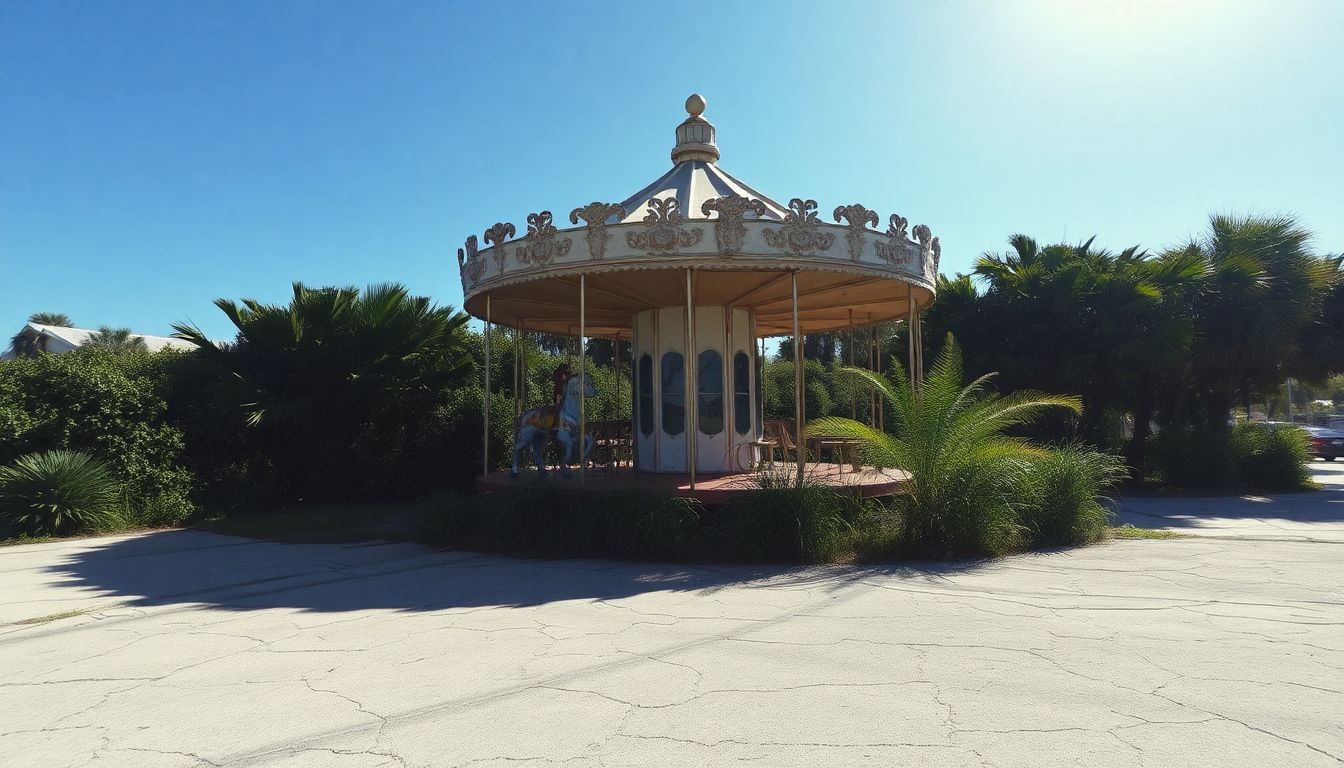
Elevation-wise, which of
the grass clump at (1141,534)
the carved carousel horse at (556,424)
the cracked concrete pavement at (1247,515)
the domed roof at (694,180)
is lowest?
the cracked concrete pavement at (1247,515)

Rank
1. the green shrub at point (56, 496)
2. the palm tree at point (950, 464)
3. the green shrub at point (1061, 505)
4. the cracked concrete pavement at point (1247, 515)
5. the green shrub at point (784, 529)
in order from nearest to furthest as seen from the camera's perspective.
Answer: the green shrub at point (784, 529), the palm tree at point (950, 464), the green shrub at point (1061, 505), the cracked concrete pavement at point (1247, 515), the green shrub at point (56, 496)

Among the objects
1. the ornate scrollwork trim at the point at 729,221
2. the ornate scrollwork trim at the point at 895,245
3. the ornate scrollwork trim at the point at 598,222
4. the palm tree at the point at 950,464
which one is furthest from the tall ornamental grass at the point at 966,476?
the ornate scrollwork trim at the point at 598,222

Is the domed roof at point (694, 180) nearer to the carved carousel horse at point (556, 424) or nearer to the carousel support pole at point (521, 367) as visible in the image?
the carved carousel horse at point (556, 424)

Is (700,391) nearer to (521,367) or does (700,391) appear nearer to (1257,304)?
(521,367)

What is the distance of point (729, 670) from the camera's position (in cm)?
488

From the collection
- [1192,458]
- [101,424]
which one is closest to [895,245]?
[1192,458]

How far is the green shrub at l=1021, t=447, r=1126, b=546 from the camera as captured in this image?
9703mm

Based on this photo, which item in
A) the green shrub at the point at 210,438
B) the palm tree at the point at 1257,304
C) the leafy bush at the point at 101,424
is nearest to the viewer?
the leafy bush at the point at 101,424

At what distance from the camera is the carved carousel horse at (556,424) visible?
39.4ft

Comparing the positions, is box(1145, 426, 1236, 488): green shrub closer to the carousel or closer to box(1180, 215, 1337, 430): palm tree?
box(1180, 215, 1337, 430): palm tree

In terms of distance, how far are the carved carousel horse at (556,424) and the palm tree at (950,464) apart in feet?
13.0

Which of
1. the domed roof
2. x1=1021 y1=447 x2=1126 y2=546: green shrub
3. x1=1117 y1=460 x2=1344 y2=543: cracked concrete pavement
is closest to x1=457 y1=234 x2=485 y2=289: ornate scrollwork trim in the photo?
the domed roof

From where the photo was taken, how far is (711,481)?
11.0 metres

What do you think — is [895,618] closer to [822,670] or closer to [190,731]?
[822,670]
